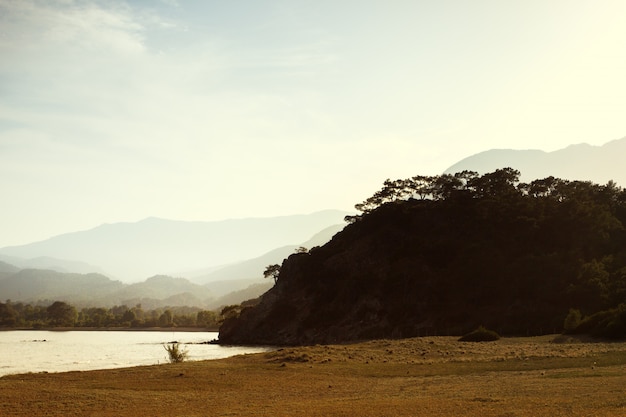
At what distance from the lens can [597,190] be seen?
133250mm

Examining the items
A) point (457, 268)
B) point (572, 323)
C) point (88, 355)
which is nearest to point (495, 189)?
point (457, 268)

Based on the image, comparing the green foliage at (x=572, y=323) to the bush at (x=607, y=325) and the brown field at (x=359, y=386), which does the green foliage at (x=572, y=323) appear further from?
the brown field at (x=359, y=386)

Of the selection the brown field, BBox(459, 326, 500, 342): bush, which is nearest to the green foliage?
BBox(459, 326, 500, 342): bush

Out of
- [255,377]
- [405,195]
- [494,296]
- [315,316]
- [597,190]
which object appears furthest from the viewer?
[405,195]

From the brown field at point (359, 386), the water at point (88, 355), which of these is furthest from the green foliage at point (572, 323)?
the water at point (88, 355)

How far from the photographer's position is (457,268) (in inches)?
4596

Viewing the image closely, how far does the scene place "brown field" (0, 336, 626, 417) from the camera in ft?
84.0

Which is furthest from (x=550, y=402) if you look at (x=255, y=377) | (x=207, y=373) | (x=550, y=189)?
(x=550, y=189)

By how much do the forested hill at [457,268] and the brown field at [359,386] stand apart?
134ft

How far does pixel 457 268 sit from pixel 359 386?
85.8 meters

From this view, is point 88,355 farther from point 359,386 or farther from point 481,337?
point 359,386

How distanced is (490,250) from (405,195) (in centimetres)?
4291

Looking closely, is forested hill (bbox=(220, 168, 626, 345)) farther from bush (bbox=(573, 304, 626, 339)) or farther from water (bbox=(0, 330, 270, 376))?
water (bbox=(0, 330, 270, 376))

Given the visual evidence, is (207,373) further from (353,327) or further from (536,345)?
(353,327)
